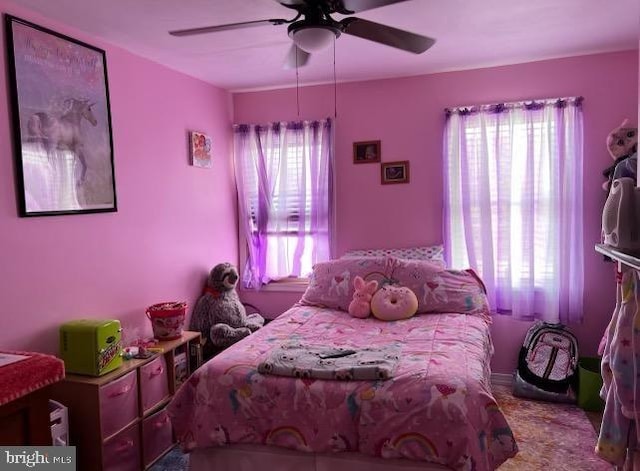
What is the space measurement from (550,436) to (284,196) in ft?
8.47

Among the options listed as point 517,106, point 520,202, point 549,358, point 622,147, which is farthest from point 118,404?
point 622,147

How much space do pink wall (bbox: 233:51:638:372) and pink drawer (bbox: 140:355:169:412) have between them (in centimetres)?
146

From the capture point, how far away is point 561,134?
3.31 meters

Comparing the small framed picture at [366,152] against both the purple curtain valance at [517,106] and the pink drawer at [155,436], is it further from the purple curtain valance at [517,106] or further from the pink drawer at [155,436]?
the pink drawer at [155,436]

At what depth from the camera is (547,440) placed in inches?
107

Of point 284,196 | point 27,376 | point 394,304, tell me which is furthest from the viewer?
point 284,196

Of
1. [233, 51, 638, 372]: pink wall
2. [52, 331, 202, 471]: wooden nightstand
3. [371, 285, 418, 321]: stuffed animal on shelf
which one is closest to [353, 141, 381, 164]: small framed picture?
[233, 51, 638, 372]: pink wall

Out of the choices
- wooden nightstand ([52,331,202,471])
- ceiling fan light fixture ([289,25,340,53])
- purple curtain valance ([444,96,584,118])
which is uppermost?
ceiling fan light fixture ([289,25,340,53])

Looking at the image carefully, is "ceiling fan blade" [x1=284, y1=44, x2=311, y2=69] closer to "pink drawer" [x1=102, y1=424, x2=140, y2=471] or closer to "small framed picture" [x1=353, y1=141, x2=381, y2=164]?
"small framed picture" [x1=353, y1=141, x2=381, y2=164]

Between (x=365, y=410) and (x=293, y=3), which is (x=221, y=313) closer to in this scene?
(x=365, y=410)

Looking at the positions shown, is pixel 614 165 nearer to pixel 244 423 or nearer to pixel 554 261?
pixel 554 261

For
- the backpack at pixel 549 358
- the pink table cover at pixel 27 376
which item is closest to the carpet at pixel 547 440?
the backpack at pixel 549 358

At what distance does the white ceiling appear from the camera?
236cm

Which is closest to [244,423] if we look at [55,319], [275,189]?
[55,319]
